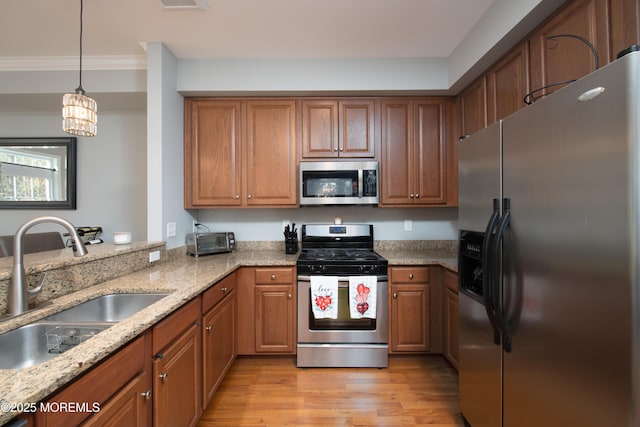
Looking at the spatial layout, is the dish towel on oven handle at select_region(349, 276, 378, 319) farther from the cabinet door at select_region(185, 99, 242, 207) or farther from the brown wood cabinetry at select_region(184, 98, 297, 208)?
the cabinet door at select_region(185, 99, 242, 207)

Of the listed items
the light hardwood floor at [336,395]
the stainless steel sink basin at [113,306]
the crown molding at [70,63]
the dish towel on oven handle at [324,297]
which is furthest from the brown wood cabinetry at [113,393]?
the crown molding at [70,63]

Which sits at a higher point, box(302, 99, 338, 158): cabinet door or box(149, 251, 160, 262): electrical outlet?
box(302, 99, 338, 158): cabinet door

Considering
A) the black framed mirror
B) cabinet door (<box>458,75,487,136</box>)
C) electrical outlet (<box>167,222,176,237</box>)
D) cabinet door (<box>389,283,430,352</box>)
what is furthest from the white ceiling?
cabinet door (<box>389,283,430,352</box>)

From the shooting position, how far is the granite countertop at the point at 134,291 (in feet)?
2.22

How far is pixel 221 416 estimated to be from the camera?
5.80ft

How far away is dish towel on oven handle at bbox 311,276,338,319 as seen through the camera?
7.41ft

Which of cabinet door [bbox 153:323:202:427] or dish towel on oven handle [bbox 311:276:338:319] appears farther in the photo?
dish towel on oven handle [bbox 311:276:338:319]

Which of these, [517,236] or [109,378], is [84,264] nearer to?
[109,378]

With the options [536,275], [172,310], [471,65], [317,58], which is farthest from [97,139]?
[536,275]

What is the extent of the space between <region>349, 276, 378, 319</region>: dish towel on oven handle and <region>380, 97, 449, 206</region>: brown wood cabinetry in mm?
847

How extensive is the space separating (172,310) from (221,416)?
1.01m

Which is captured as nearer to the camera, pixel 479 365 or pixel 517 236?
pixel 517 236

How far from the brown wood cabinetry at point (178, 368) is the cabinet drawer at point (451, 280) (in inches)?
70.6

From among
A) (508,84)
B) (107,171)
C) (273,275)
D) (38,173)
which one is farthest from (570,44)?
(38,173)
